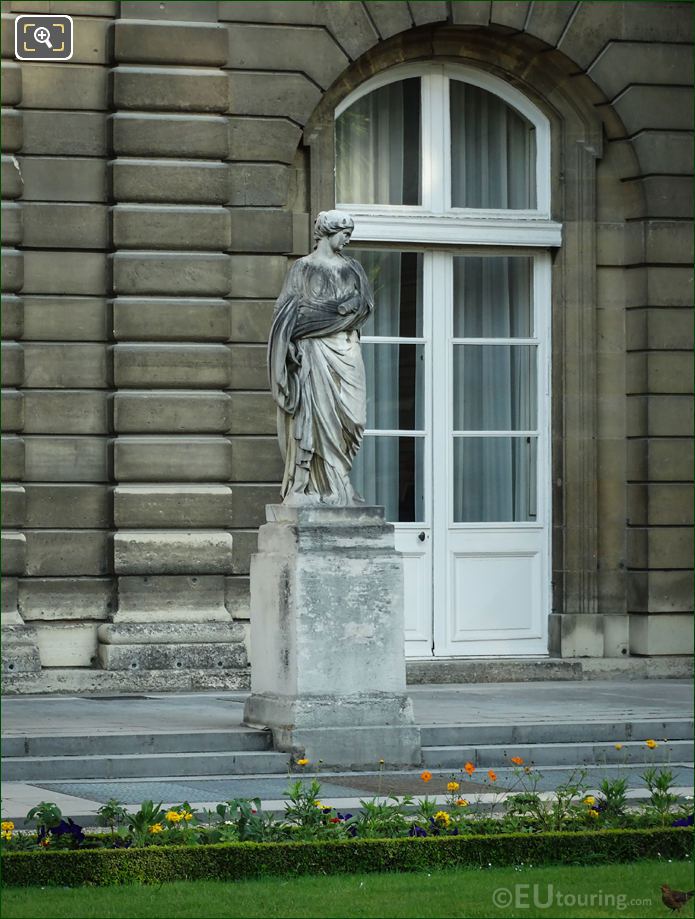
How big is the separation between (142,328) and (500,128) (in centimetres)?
435

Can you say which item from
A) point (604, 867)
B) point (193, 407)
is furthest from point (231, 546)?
point (604, 867)

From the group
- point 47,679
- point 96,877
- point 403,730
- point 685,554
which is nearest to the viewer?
point 96,877

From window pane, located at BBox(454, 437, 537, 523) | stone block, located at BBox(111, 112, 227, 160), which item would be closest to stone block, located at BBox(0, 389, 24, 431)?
stone block, located at BBox(111, 112, 227, 160)

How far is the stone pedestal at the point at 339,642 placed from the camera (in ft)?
43.5

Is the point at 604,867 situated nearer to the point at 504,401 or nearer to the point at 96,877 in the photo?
the point at 96,877

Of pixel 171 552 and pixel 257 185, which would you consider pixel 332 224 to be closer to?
pixel 257 185

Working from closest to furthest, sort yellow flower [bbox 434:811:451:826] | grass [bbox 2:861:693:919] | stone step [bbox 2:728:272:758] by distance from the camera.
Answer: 1. grass [bbox 2:861:693:919]
2. yellow flower [bbox 434:811:451:826]
3. stone step [bbox 2:728:272:758]

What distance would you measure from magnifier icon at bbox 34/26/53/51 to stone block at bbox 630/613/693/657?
7744 millimetres

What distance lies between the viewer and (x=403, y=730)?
1337 centimetres

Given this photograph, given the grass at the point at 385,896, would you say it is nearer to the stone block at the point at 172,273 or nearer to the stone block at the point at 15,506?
the stone block at the point at 15,506

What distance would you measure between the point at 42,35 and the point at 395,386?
525 centimetres

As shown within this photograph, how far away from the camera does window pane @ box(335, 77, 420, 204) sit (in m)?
18.9

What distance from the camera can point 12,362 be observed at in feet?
56.8

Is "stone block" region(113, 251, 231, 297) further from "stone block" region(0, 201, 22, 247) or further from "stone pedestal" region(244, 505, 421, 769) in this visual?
"stone pedestal" region(244, 505, 421, 769)
